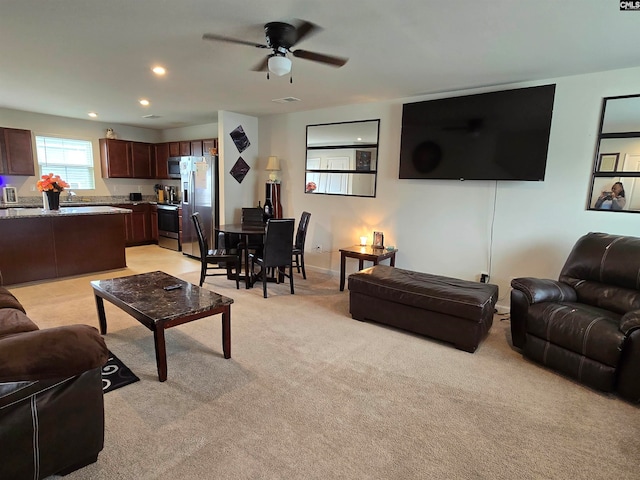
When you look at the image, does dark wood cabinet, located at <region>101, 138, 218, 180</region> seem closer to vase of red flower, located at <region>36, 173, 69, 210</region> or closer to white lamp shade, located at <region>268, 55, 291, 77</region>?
vase of red flower, located at <region>36, 173, 69, 210</region>

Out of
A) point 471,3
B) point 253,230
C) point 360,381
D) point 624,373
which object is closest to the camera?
point 471,3

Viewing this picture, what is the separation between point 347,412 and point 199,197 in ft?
16.3

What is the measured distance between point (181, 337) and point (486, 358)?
2.68 meters

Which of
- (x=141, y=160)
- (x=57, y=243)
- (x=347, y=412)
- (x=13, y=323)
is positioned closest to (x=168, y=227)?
(x=141, y=160)

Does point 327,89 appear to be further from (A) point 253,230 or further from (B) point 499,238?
(B) point 499,238

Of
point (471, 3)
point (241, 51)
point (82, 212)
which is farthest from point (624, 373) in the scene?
point (82, 212)

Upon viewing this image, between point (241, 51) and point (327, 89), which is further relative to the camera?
point (327, 89)

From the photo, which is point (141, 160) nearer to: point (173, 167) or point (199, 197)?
point (173, 167)

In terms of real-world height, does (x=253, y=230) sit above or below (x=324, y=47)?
below

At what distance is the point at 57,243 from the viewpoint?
4629 millimetres

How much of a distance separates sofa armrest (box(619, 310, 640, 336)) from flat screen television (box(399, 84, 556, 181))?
5.49ft

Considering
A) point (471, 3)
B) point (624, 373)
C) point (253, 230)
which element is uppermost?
point (471, 3)

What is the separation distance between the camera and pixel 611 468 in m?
1.74

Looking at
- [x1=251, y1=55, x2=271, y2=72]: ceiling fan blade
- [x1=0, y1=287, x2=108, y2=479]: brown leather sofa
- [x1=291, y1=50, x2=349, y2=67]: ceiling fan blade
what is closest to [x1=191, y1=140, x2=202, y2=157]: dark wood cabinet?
[x1=251, y1=55, x2=271, y2=72]: ceiling fan blade
